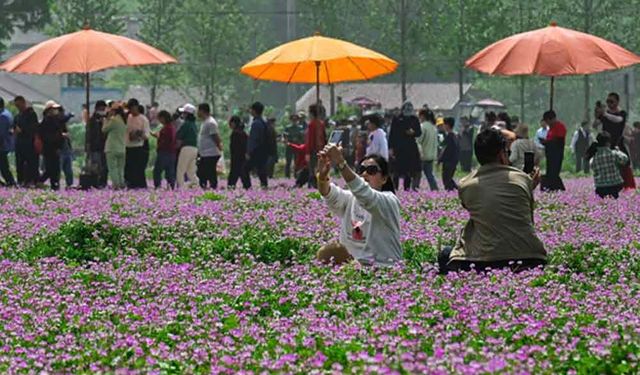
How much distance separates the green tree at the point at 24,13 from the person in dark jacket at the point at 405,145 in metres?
40.8

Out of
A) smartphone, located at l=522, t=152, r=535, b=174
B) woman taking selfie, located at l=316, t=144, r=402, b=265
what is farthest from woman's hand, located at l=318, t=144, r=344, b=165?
smartphone, located at l=522, t=152, r=535, b=174

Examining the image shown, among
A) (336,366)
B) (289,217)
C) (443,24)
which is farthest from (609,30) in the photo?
(336,366)

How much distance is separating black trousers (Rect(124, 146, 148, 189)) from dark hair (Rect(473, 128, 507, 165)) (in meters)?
14.5

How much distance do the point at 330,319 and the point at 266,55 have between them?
1563cm

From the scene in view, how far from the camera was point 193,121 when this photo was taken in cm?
2556

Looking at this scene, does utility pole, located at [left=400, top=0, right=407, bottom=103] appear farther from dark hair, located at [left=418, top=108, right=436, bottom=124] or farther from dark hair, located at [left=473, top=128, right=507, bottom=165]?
dark hair, located at [left=473, top=128, right=507, bottom=165]

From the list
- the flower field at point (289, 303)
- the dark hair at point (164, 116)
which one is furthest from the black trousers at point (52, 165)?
the flower field at point (289, 303)

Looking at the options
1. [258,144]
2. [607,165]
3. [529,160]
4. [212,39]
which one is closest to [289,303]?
[529,160]

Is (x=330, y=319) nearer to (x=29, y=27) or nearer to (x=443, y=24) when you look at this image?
(x=443, y=24)

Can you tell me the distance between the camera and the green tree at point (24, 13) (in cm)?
6316

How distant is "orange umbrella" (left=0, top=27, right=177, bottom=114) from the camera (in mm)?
23281

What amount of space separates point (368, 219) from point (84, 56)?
44.1ft

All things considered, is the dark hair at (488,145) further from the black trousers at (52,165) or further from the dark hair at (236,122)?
the black trousers at (52,165)

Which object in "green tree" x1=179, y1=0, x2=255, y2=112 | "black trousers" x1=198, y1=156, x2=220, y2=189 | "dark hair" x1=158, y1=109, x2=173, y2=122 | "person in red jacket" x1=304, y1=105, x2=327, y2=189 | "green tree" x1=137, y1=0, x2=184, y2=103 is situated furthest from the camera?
"green tree" x1=179, y1=0, x2=255, y2=112
